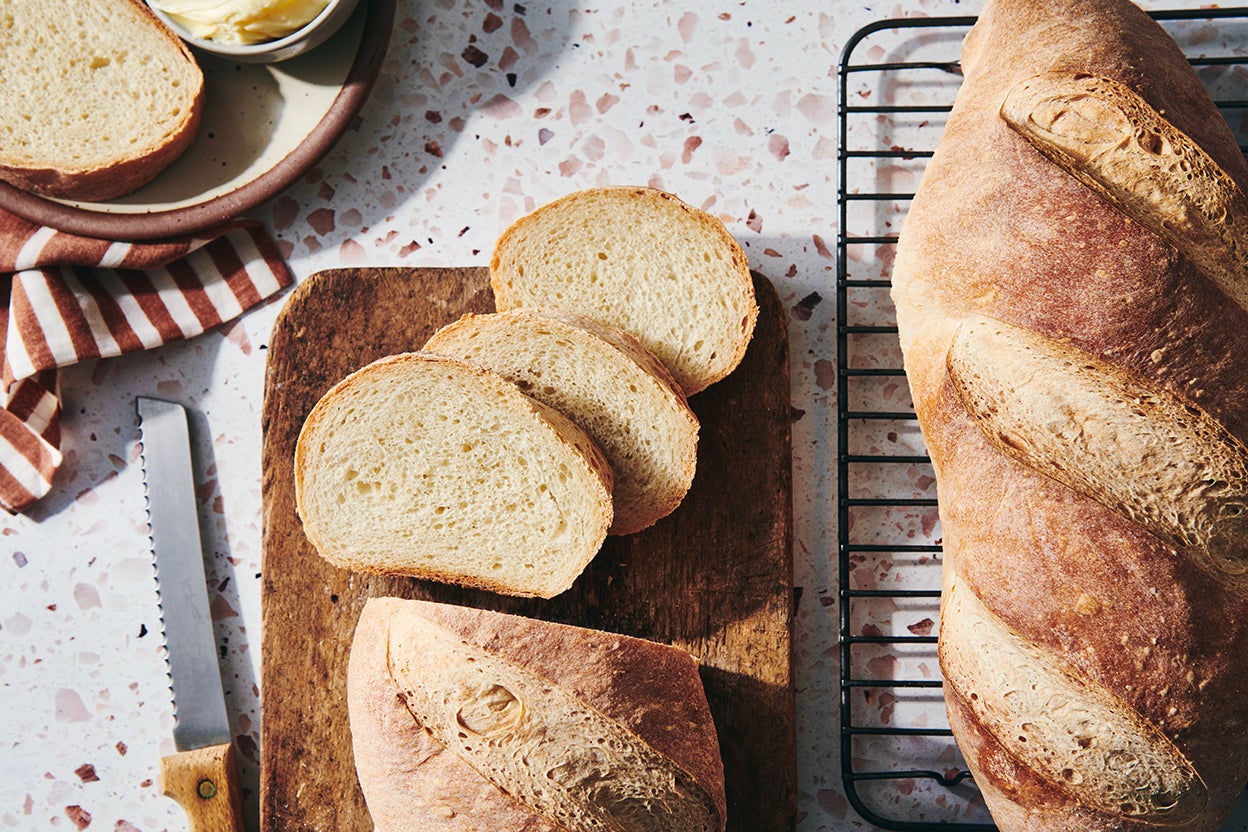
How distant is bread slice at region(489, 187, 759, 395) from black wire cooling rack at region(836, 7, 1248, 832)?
0.24 metres

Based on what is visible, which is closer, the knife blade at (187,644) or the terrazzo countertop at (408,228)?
the knife blade at (187,644)

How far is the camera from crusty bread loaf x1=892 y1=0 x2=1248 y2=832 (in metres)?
1.47

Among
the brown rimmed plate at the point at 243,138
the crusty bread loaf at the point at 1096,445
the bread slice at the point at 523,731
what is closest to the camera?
→ the crusty bread loaf at the point at 1096,445

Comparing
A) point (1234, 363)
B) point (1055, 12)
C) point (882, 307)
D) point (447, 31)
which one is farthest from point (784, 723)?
point (447, 31)

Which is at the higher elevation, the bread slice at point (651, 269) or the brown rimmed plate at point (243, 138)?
the brown rimmed plate at point (243, 138)

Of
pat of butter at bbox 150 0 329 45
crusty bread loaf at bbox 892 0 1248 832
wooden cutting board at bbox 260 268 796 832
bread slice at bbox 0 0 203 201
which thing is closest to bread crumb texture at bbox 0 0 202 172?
bread slice at bbox 0 0 203 201

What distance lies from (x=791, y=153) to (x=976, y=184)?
20.6 inches

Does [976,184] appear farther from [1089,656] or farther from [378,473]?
[378,473]

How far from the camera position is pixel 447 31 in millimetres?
2133

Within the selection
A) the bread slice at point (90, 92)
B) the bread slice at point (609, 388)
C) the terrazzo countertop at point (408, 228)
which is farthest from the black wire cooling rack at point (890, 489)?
the bread slice at point (90, 92)

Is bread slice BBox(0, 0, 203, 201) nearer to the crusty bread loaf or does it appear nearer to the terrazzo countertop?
the terrazzo countertop

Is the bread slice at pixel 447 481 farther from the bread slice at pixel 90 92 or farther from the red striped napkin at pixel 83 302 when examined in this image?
A: the bread slice at pixel 90 92

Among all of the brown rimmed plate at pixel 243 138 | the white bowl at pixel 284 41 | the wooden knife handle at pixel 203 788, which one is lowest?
the wooden knife handle at pixel 203 788

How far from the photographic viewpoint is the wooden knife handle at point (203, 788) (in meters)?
1.91
